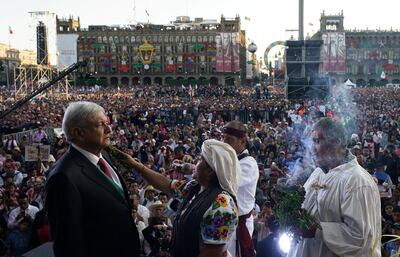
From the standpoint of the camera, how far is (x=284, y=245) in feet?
13.3

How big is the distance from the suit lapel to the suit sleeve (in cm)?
16

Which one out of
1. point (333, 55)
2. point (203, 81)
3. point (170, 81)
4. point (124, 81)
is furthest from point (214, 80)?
point (333, 55)

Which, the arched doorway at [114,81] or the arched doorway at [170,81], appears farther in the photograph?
the arched doorway at [114,81]

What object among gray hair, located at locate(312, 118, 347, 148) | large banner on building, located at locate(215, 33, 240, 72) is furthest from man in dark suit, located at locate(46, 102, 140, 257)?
large banner on building, located at locate(215, 33, 240, 72)

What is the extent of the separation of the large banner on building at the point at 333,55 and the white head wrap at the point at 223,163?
6440cm

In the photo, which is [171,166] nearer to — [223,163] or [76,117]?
A: [223,163]

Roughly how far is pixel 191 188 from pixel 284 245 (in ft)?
4.00

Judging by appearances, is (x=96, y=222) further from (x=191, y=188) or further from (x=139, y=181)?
(x=139, y=181)

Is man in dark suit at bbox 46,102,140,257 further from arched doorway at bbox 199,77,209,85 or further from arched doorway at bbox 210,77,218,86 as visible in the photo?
arched doorway at bbox 210,77,218,86

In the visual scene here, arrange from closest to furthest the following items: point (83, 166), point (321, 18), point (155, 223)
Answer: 1. point (83, 166)
2. point (155, 223)
3. point (321, 18)

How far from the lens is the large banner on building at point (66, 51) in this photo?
85812mm

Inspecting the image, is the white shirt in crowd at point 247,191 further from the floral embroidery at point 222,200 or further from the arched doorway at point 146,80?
the arched doorway at point 146,80

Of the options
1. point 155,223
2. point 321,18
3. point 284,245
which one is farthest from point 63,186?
point 321,18

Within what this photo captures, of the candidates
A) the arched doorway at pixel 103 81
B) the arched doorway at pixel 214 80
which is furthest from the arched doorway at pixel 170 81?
the arched doorway at pixel 103 81
